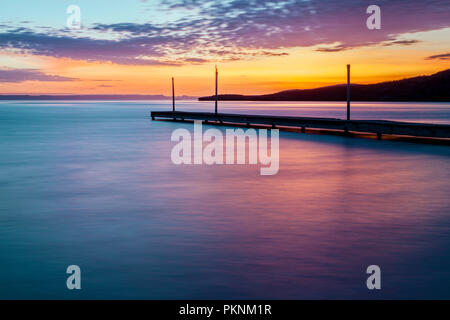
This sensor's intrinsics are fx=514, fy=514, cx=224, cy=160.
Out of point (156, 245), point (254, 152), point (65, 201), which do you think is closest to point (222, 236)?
point (156, 245)

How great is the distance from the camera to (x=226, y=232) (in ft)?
29.7

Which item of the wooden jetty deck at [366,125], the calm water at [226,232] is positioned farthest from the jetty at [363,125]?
the calm water at [226,232]

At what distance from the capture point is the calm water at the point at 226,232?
6.25m

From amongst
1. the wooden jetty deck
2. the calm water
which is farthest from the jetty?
the calm water

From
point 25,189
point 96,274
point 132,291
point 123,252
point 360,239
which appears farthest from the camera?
point 25,189

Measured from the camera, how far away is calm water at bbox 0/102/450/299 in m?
6.25

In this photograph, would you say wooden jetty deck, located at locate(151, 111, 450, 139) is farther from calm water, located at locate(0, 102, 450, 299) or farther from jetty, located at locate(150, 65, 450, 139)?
calm water, located at locate(0, 102, 450, 299)

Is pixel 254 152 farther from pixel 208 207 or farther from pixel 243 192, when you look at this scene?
pixel 208 207

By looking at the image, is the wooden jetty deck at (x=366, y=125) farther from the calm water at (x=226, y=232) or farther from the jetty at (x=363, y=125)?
the calm water at (x=226, y=232)

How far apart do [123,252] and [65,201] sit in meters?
5.19

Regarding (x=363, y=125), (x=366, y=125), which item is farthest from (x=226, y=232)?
(x=363, y=125)

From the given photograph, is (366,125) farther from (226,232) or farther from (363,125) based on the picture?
(226,232)

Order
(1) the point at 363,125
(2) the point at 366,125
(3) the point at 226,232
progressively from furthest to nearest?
(1) the point at 363,125
(2) the point at 366,125
(3) the point at 226,232

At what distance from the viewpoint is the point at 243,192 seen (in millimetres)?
13398
